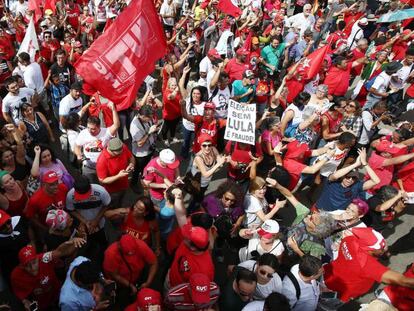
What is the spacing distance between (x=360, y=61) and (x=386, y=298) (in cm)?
657

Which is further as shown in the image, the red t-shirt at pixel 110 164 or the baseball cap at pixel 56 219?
the red t-shirt at pixel 110 164

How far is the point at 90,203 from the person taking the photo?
448cm

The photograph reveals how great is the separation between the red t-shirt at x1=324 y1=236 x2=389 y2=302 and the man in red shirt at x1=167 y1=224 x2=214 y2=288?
4.50 ft

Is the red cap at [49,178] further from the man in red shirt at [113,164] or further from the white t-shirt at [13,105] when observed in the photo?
the white t-shirt at [13,105]

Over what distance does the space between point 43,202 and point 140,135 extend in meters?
1.81

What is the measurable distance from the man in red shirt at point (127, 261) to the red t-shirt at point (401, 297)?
248cm

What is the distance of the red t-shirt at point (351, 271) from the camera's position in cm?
375

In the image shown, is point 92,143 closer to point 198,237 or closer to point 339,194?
point 198,237

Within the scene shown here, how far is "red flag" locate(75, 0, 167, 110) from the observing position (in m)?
5.25

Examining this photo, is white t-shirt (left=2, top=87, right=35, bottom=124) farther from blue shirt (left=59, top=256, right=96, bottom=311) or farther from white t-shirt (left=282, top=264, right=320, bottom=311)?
white t-shirt (left=282, top=264, right=320, bottom=311)

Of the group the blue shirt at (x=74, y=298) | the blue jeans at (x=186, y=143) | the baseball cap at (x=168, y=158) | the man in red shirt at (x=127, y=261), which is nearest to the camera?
the blue shirt at (x=74, y=298)

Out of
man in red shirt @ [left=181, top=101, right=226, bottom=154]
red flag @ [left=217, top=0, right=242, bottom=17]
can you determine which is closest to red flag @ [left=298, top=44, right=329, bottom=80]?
man in red shirt @ [left=181, top=101, right=226, bottom=154]

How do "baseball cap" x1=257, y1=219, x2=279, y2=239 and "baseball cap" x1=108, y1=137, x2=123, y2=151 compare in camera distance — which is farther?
"baseball cap" x1=108, y1=137, x2=123, y2=151

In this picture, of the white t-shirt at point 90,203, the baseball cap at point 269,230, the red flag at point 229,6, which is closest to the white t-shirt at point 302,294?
the baseball cap at point 269,230
